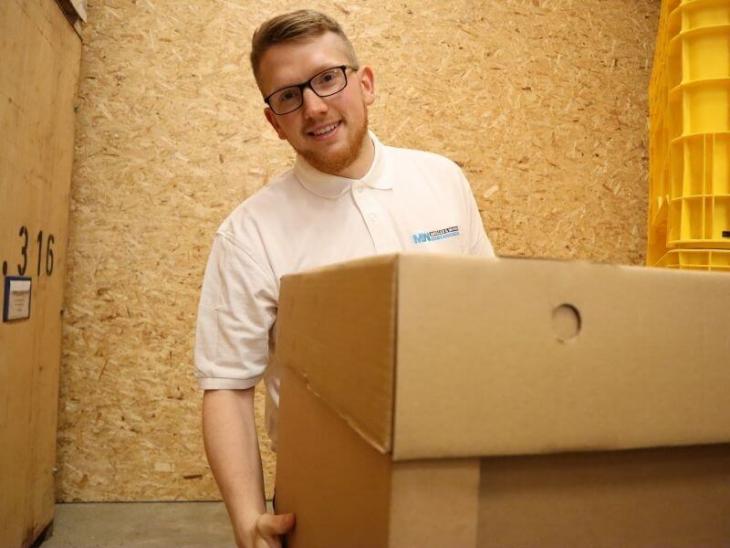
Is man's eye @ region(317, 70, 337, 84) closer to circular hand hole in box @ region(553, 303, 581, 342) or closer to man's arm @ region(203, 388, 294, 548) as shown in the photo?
man's arm @ region(203, 388, 294, 548)

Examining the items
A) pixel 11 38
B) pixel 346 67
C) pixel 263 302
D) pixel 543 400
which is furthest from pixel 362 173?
pixel 11 38

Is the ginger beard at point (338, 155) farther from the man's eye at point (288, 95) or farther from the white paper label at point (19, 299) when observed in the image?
the white paper label at point (19, 299)

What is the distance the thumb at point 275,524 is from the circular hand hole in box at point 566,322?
44 cm

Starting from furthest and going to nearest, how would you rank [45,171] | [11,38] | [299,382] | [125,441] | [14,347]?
[125,441] < [45,171] < [14,347] < [11,38] < [299,382]

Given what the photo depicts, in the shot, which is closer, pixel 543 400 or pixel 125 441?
pixel 543 400

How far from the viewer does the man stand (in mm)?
922

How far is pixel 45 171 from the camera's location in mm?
1596

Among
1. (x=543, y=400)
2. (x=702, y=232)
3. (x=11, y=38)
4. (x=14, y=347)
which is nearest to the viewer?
(x=543, y=400)

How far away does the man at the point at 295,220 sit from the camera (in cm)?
92

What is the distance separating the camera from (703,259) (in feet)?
2.31

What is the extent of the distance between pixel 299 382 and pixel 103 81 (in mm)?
1802

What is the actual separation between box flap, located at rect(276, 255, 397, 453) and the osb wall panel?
5.11 feet

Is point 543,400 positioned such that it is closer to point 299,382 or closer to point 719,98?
point 299,382

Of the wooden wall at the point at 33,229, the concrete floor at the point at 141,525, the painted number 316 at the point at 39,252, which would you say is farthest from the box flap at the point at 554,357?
the concrete floor at the point at 141,525
